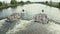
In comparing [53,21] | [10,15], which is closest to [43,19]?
[53,21]

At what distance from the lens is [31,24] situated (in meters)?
6.66

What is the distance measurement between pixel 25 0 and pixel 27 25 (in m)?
1.56

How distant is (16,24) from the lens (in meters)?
6.66

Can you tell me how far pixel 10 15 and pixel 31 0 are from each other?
148 cm

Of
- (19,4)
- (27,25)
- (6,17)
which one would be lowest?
(27,25)

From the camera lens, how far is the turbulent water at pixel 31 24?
5980mm

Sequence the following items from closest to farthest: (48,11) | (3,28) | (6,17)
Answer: (3,28)
(6,17)
(48,11)

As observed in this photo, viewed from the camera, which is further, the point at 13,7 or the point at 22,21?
the point at 13,7

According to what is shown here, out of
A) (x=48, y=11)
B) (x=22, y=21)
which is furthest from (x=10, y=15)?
(x=48, y=11)

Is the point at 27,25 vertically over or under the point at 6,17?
under

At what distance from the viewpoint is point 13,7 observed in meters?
7.40

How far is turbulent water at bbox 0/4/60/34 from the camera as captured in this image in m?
5.98

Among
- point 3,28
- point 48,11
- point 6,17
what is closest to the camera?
point 3,28

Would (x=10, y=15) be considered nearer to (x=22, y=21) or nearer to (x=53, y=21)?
(x=22, y=21)
